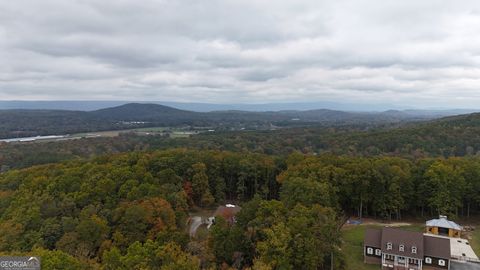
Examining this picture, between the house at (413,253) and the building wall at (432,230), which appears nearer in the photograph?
the house at (413,253)

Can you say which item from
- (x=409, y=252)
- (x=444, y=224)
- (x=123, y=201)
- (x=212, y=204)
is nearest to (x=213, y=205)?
(x=212, y=204)

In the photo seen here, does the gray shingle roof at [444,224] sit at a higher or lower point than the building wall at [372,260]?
higher

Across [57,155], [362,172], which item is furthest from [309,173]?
[57,155]

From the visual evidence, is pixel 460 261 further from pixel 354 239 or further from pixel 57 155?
pixel 57 155

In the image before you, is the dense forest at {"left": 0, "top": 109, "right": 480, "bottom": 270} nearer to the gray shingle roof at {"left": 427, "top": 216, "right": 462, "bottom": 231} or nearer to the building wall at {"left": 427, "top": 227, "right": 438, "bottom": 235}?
the gray shingle roof at {"left": 427, "top": 216, "right": 462, "bottom": 231}
